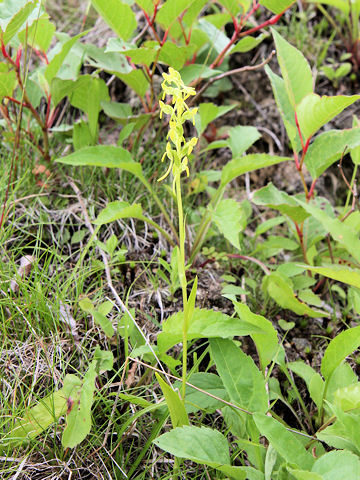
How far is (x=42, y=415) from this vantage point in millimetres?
1265

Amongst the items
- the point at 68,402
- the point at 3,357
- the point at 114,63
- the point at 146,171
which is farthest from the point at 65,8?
the point at 68,402

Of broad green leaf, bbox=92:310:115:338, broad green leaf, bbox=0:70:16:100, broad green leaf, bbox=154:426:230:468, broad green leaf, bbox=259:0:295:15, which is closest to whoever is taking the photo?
broad green leaf, bbox=154:426:230:468

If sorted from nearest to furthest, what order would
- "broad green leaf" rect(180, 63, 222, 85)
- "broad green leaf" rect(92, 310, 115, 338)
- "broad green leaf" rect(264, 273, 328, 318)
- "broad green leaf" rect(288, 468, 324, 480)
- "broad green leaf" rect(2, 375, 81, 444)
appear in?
"broad green leaf" rect(288, 468, 324, 480)
"broad green leaf" rect(2, 375, 81, 444)
"broad green leaf" rect(92, 310, 115, 338)
"broad green leaf" rect(264, 273, 328, 318)
"broad green leaf" rect(180, 63, 222, 85)

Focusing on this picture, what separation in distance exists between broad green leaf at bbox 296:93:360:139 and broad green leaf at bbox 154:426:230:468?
1.00 metres

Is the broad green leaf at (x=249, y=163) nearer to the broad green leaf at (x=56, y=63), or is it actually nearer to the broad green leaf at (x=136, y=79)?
the broad green leaf at (x=136, y=79)

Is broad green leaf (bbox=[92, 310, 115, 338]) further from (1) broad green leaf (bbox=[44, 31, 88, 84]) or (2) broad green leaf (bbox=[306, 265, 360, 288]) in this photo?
(1) broad green leaf (bbox=[44, 31, 88, 84])

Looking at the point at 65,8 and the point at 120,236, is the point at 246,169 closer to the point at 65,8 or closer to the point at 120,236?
the point at 120,236

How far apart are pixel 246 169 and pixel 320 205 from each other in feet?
1.05

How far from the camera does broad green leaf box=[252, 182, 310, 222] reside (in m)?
1.66

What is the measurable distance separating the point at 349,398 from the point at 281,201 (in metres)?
0.72

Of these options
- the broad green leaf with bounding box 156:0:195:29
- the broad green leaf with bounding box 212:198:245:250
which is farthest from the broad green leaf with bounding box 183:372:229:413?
the broad green leaf with bounding box 156:0:195:29

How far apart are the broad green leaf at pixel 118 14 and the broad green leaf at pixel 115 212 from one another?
2.52ft

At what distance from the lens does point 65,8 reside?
2793 millimetres

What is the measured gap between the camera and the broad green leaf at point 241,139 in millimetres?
1930
